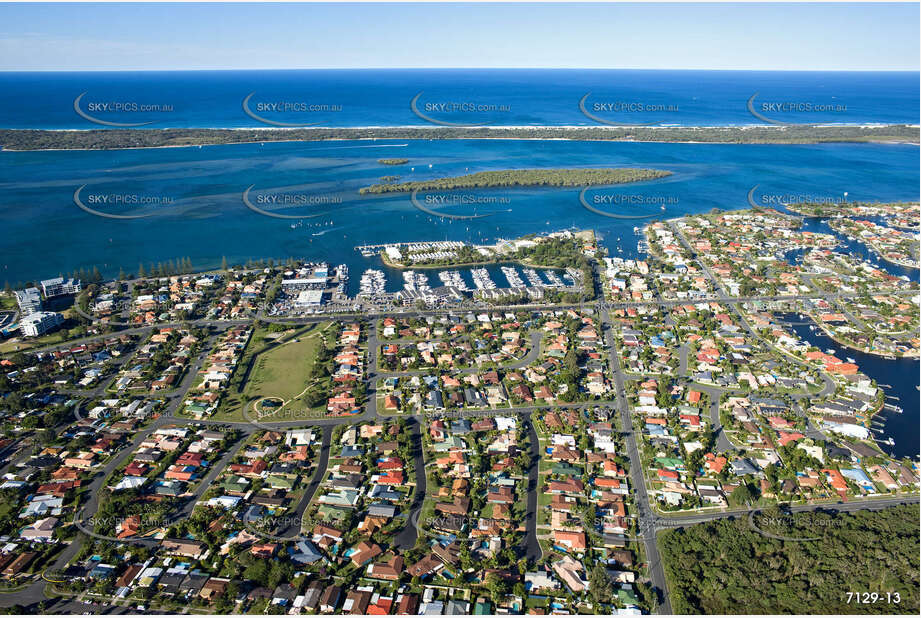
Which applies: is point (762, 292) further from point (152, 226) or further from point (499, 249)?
point (152, 226)

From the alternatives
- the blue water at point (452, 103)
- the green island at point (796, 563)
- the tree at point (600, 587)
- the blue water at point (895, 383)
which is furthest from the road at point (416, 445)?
the blue water at point (452, 103)

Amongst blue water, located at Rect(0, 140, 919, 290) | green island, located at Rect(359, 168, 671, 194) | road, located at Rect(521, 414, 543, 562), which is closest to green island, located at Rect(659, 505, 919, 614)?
road, located at Rect(521, 414, 543, 562)

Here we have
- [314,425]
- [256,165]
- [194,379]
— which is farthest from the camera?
[256,165]

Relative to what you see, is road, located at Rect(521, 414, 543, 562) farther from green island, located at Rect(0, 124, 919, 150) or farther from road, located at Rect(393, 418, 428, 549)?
green island, located at Rect(0, 124, 919, 150)

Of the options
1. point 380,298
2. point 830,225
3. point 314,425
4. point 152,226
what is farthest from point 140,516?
point 830,225

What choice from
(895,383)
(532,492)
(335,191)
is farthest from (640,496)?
(335,191)

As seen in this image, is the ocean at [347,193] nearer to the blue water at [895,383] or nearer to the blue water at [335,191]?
the blue water at [895,383]
